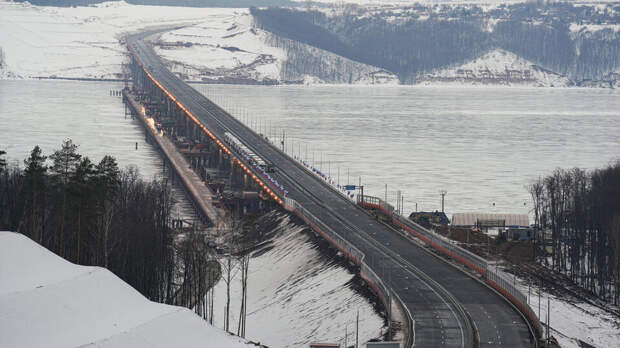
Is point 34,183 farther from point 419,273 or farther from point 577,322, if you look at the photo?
point 577,322

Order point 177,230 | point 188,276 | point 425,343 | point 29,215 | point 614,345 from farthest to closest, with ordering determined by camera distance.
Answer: point 177,230
point 29,215
point 188,276
point 614,345
point 425,343

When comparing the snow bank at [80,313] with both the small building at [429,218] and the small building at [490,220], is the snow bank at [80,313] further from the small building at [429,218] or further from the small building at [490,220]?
the small building at [490,220]

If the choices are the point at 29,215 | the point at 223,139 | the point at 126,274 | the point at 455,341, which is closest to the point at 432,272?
the point at 455,341

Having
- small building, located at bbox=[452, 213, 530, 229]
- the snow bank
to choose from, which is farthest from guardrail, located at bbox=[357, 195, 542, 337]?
the snow bank

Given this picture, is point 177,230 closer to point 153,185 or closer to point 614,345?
point 153,185

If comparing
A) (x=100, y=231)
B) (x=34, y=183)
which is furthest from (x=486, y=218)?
(x=34, y=183)

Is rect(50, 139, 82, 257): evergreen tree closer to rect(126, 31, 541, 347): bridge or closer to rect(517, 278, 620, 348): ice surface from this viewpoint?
rect(126, 31, 541, 347): bridge
